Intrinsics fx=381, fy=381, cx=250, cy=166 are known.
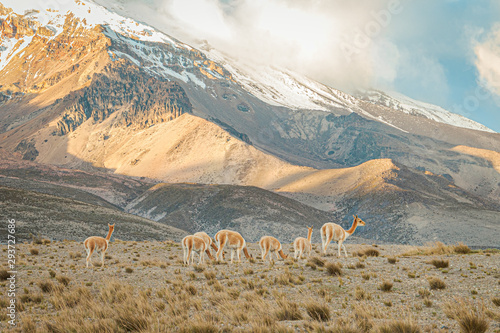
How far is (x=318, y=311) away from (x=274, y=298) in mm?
2208

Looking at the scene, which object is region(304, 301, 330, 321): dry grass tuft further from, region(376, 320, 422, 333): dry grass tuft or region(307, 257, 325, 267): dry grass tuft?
region(307, 257, 325, 267): dry grass tuft

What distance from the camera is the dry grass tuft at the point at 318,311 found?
907 centimetres

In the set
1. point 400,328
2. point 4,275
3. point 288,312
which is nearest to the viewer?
point 400,328

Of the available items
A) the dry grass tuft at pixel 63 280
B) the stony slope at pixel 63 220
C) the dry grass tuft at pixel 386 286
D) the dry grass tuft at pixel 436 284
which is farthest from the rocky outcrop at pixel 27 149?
the dry grass tuft at pixel 436 284

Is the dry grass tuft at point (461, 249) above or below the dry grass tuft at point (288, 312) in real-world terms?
above

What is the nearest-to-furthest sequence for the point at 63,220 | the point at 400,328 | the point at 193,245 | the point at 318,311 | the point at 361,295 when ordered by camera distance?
the point at 400,328 < the point at 318,311 < the point at 361,295 < the point at 193,245 < the point at 63,220

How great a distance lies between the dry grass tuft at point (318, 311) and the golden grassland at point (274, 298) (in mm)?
24

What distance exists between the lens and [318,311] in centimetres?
930

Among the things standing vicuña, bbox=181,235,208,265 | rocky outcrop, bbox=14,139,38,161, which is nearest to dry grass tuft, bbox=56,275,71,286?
standing vicuña, bbox=181,235,208,265

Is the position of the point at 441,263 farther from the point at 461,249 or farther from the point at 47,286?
the point at 47,286

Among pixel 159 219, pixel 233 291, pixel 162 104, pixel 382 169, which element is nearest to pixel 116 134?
pixel 162 104

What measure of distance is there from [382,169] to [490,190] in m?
87.9

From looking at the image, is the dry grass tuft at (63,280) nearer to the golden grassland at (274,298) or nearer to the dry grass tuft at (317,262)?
the golden grassland at (274,298)

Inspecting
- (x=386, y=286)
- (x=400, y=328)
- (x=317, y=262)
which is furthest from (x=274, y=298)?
(x=317, y=262)
